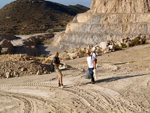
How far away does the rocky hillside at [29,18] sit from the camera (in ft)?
172

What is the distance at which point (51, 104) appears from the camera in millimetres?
4742

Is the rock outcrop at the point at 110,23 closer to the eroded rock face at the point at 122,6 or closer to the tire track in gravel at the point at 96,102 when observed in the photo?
the eroded rock face at the point at 122,6

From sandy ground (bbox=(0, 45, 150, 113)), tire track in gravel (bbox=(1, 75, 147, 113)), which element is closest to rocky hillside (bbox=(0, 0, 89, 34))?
sandy ground (bbox=(0, 45, 150, 113))

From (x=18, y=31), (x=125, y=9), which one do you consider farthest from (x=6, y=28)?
(x=125, y=9)

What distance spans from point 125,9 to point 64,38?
36.6 feet

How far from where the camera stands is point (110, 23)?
952 inches

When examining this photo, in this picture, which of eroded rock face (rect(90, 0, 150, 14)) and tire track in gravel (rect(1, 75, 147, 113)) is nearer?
tire track in gravel (rect(1, 75, 147, 113))

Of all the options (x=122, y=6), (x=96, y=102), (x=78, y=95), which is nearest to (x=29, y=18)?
(x=122, y=6)

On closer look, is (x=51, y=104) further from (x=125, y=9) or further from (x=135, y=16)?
(x=125, y=9)

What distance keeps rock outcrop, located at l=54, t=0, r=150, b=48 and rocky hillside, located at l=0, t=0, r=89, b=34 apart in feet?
86.6

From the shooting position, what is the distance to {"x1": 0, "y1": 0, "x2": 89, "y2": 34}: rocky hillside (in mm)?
52281

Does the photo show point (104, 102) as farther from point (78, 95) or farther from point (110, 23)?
point (110, 23)

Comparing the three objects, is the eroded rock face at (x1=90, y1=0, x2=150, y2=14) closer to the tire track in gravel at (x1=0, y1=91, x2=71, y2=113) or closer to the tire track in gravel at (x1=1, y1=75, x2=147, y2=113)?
the tire track in gravel at (x1=1, y1=75, x2=147, y2=113)

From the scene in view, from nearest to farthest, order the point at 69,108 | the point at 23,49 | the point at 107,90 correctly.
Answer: the point at 69,108 → the point at 107,90 → the point at 23,49
